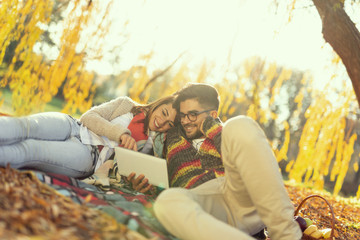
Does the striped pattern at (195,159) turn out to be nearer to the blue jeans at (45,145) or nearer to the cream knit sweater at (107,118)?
the cream knit sweater at (107,118)

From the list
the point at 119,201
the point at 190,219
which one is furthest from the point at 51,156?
the point at 190,219

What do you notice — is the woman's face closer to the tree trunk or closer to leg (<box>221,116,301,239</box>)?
leg (<box>221,116,301,239</box>)

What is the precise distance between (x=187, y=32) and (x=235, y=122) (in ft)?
12.4

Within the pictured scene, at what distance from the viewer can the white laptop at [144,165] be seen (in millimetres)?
1717

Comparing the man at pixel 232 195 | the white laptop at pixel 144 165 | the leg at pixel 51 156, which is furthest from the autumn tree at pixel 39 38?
the man at pixel 232 195

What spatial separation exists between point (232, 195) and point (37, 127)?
0.98 metres

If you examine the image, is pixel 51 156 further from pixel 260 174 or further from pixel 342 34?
pixel 342 34

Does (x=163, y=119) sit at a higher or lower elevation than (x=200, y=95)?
lower

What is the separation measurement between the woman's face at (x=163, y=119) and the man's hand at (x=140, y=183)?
35cm

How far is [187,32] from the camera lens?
4.91 meters

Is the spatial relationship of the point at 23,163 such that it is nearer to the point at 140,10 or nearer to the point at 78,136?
the point at 78,136

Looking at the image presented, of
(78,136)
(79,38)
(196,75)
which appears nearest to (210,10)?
(196,75)

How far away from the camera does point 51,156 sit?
172cm

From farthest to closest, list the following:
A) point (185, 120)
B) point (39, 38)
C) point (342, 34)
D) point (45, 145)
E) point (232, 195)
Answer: point (39, 38)
point (342, 34)
point (185, 120)
point (45, 145)
point (232, 195)
